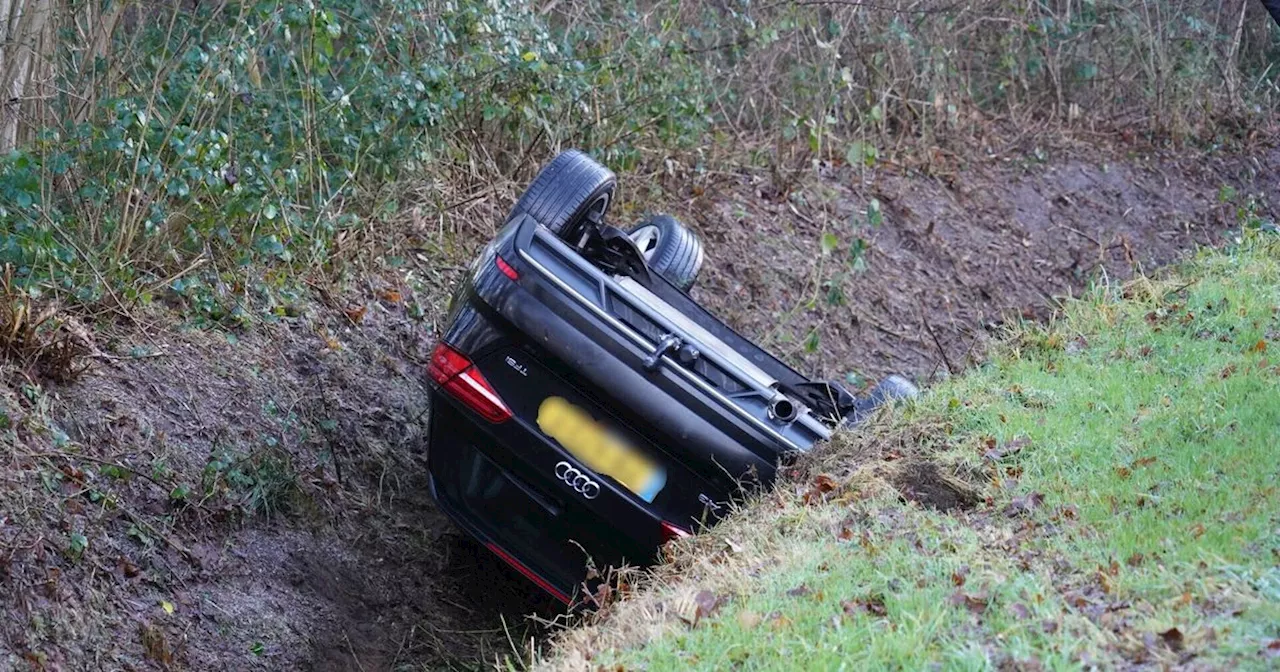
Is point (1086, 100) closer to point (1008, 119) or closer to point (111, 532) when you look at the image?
point (1008, 119)

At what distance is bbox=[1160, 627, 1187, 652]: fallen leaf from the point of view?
339cm

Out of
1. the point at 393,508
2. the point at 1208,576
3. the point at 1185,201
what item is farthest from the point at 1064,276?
the point at 1208,576

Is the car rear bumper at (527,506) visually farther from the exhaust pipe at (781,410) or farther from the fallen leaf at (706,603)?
the fallen leaf at (706,603)

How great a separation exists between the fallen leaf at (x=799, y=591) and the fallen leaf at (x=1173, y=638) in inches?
39.5

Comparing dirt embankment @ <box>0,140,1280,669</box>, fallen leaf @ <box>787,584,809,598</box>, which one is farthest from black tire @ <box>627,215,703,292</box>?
fallen leaf @ <box>787,584,809,598</box>

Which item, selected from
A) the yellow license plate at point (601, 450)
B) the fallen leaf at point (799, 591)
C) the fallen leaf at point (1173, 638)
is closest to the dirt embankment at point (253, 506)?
the yellow license plate at point (601, 450)

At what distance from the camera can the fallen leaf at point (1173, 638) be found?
339cm

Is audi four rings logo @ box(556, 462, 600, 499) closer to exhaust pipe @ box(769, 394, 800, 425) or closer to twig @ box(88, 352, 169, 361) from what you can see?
exhaust pipe @ box(769, 394, 800, 425)

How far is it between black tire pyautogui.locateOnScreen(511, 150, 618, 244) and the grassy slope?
5.40 ft

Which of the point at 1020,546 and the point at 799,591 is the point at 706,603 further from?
the point at 1020,546

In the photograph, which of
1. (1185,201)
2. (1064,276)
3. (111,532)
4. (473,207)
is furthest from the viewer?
(1185,201)

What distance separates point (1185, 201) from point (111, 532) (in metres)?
10.4

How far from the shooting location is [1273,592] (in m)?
Answer: 3.59

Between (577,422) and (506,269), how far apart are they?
611 millimetres
